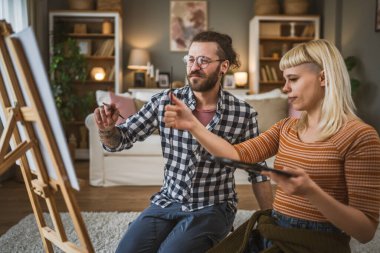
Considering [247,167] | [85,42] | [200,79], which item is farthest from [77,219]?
[85,42]

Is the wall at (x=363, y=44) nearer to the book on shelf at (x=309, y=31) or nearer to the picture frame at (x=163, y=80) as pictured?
the book on shelf at (x=309, y=31)

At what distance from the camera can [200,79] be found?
1.70m

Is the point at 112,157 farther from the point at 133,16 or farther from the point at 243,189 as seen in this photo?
the point at 133,16

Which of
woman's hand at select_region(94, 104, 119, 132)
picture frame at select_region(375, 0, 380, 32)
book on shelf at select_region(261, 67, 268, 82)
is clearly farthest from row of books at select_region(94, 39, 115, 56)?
woman's hand at select_region(94, 104, 119, 132)

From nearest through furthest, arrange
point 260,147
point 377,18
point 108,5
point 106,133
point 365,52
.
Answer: point 260,147 < point 106,133 < point 377,18 < point 365,52 < point 108,5

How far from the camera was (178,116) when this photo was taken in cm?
131

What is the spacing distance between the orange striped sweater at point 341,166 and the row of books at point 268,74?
17.2 feet

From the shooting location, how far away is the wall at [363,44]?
195 inches

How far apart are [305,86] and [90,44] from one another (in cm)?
541

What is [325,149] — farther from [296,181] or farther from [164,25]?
[164,25]

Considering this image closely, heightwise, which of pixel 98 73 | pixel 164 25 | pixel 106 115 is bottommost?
pixel 98 73

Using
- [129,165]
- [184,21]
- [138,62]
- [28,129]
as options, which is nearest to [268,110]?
[129,165]

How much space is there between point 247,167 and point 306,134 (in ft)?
1.32

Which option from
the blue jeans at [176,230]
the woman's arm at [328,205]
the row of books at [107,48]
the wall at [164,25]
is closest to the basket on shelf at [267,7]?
the wall at [164,25]
